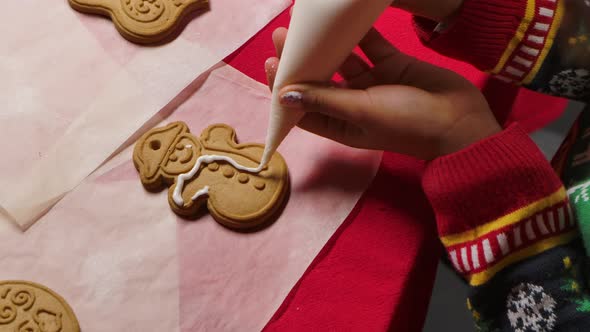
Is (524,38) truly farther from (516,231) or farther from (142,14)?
(142,14)

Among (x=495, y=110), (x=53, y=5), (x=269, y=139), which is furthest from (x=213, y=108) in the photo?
(x=495, y=110)

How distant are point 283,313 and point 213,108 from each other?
0.27 meters

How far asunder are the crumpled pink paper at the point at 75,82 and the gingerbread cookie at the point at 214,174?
0.06m

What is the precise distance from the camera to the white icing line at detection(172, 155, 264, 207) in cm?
65

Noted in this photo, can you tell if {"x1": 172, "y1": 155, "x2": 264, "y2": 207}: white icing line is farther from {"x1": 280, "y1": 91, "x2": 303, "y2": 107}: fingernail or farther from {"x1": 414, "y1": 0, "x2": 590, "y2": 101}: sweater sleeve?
{"x1": 414, "y1": 0, "x2": 590, "y2": 101}: sweater sleeve

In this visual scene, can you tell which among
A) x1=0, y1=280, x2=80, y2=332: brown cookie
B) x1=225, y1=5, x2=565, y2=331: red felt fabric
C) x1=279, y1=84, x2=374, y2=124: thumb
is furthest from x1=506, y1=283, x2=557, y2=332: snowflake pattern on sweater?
x1=0, y1=280, x2=80, y2=332: brown cookie

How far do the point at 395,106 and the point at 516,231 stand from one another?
0.17 m

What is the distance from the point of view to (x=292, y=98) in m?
0.55

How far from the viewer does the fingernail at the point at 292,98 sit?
1.79 feet

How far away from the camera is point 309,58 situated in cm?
53

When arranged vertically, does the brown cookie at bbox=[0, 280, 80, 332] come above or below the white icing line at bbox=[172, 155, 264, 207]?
below

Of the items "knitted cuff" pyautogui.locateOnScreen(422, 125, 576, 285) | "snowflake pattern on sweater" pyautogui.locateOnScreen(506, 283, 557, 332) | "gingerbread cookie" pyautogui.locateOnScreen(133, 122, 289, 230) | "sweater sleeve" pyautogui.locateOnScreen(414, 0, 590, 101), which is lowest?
"gingerbread cookie" pyautogui.locateOnScreen(133, 122, 289, 230)

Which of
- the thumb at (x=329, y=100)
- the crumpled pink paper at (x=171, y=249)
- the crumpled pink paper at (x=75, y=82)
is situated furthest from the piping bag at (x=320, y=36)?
the crumpled pink paper at (x=75, y=82)

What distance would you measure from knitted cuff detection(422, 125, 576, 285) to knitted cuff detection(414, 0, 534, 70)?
0.12m
